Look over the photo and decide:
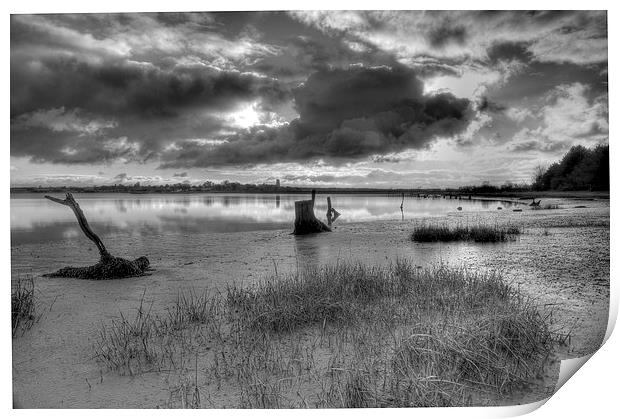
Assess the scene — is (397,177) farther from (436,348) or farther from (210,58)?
(436,348)

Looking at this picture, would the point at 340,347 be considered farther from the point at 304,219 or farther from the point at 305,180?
the point at 304,219

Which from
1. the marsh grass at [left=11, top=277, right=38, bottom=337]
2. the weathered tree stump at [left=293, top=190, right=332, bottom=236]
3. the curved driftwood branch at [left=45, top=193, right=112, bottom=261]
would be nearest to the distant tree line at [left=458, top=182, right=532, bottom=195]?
the weathered tree stump at [left=293, top=190, right=332, bottom=236]

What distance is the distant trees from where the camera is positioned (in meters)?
8.32

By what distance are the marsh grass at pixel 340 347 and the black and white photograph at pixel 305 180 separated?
0.10 feet

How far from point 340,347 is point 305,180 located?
6483mm

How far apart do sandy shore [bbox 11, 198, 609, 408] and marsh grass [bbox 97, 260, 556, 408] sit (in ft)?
0.92

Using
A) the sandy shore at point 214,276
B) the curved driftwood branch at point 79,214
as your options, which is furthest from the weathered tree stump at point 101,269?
the sandy shore at point 214,276

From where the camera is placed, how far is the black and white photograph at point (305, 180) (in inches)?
195

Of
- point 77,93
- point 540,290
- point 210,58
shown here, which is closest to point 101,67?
point 77,93

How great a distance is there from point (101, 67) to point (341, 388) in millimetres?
7826

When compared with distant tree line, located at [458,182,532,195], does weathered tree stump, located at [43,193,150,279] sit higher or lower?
lower

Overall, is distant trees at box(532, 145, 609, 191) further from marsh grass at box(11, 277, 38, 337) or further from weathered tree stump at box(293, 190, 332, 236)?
marsh grass at box(11, 277, 38, 337)

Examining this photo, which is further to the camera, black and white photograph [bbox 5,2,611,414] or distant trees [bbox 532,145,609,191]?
distant trees [bbox 532,145,609,191]

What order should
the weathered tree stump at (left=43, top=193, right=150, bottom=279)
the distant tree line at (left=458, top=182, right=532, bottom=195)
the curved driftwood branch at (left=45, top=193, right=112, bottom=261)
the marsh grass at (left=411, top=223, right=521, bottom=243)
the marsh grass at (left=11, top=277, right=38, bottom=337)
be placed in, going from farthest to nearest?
the marsh grass at (left=411, top=223, right=521, bottom=243)
the distant tree line at (left=458, top=182, right=532, bottom=195)
the weathered tree stump at (left=43, top=193, right=150, bottom=279)
the curved driftwood branch at (left=45, top=193, right=112, bottom=261)
the marsh grass at (left=11, top=277, right=38, bottom=337)
